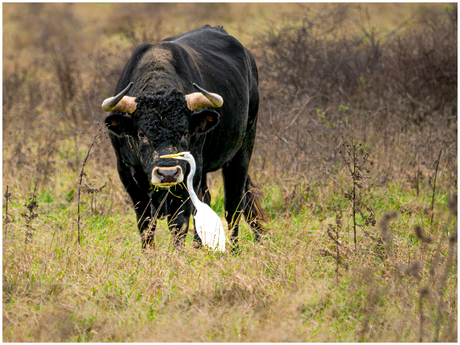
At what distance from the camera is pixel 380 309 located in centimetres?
341

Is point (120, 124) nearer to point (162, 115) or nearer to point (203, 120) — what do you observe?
point (162, 115)

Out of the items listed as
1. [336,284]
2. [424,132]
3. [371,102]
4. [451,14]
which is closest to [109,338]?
[336,284]

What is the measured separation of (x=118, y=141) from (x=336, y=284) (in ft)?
7.09

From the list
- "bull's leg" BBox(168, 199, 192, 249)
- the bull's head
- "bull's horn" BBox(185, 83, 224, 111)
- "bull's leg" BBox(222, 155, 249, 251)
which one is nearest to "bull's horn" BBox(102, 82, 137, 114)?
the bull's head

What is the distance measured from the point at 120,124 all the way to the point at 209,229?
110cm

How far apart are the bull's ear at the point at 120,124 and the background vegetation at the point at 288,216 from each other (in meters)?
0.32

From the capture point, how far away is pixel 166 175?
405 centimetres

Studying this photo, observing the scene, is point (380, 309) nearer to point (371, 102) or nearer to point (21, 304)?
point (21, 304)

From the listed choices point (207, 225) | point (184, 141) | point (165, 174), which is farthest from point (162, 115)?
point (207, 225)

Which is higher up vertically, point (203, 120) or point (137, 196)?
point (203, 120)

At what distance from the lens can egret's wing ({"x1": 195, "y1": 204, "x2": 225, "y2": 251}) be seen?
4.30 metres

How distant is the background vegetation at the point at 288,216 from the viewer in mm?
3402

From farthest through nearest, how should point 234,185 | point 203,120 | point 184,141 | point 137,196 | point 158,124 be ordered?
point 234,185
point 137,196
point 203,120
point 184,141
point 158,124

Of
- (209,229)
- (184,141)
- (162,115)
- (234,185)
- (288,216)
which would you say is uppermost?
(162,115)
